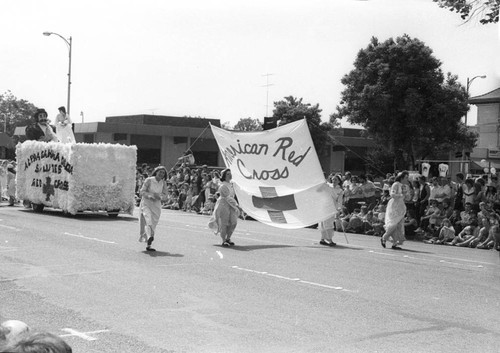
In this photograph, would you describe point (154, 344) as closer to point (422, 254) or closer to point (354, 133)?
point (422, 254)

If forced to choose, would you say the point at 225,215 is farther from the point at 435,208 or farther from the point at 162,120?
the point at 162,120

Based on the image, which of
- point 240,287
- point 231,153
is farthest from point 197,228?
point 240,287

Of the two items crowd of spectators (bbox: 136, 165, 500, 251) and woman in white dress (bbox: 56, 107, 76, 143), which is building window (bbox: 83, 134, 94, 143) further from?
crowd of spectators (bbox: 136, 165, 500, 251)

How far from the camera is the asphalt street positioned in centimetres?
727

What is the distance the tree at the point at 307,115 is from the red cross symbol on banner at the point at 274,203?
3956 centimetres

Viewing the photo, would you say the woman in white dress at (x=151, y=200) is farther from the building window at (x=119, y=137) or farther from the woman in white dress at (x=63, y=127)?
the building window at (x=119, y=137)

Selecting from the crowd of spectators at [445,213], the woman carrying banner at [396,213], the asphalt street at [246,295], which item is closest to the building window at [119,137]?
the crowd of spectators at [445,213]

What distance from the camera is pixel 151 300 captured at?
360 inches

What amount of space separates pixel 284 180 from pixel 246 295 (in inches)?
276

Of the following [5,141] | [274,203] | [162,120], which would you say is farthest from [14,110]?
[274,203]

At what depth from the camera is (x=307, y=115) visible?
57.4 metres

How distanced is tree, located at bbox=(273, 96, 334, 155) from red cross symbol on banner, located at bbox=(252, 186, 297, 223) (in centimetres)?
3956

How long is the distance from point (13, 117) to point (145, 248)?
70404mm

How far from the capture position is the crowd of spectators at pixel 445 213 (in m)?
18.3
